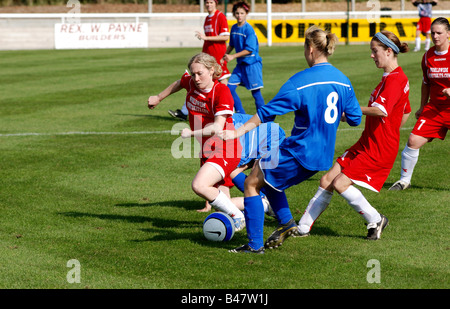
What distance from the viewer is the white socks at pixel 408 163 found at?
8398 mm

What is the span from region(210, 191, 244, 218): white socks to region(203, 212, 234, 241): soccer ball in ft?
0.46

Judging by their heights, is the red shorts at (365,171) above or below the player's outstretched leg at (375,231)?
above

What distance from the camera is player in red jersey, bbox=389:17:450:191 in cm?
829

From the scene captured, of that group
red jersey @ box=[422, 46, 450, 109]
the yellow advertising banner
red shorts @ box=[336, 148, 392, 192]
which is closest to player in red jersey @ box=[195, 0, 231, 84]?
red jersey @ box=[422, 46, 450, 109]

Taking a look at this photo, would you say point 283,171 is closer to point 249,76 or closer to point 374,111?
point 374,111

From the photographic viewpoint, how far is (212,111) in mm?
6527

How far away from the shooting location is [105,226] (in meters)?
6.87

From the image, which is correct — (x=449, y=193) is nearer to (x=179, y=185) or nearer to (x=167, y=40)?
(x=179, y=185)

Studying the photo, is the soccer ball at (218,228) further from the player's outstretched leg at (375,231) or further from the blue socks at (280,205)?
the player's outstretched leg at (375,231)

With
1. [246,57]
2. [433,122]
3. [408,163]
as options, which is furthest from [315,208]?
[246,57]

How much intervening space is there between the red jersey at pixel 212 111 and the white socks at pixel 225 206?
16.0 inches

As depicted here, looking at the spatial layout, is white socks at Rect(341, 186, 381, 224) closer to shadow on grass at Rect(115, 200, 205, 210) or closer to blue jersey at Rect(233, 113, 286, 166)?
blue jersey at Rect(233, 113, 286, 166)

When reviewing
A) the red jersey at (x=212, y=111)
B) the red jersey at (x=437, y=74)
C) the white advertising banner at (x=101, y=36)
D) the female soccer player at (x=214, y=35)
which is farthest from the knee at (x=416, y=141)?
the white advertising banner at (x=101, y=36)

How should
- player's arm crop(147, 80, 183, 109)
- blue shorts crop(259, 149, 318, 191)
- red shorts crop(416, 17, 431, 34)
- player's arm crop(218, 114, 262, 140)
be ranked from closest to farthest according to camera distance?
player's arm crop(218, 114, 262, 140) < blue shorts crop(259, 149, 318, 191) < player's arm crop(147, 80, 183, 109) < red shorts crop(416, 17, 431, 34)
